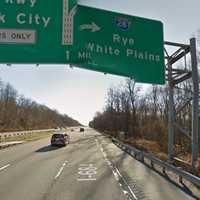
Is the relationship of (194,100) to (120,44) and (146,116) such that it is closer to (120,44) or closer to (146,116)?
(120,44)

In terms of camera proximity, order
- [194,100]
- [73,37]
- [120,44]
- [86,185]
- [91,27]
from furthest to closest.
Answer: [194,100]
[120,44]
[86,185]
[91,27]
[73,37]

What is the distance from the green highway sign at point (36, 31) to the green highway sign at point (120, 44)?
42 centimetres

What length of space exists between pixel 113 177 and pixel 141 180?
1362mm

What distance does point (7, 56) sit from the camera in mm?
10414

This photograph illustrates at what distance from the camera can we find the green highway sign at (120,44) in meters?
10.9

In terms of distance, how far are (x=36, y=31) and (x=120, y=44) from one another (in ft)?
9.83

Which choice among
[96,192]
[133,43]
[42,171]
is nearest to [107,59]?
[133,43]

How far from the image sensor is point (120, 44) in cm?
1141

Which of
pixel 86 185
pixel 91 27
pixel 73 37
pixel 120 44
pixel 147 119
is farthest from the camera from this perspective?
pixel 147 119

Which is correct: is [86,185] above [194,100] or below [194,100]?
below

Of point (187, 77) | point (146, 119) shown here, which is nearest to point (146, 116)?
point (146, 119)

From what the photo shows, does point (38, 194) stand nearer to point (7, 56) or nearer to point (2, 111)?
point (7, 56)

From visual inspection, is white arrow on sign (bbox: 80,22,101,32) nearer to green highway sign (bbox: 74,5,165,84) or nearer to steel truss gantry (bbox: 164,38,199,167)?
green highway sign (bbox: 74,5,165,84)

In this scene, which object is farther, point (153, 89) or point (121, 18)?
point (153, 89)
